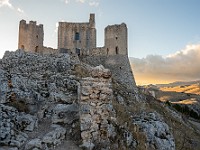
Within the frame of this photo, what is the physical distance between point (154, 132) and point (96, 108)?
8.20 metres

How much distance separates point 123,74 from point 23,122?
29.7 metres


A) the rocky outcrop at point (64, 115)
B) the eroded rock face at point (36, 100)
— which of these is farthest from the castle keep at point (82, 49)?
the rocky outcrop at point (64, 115)

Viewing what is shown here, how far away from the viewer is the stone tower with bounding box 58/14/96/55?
52156 mm

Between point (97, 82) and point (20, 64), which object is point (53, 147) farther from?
point (20, 64)

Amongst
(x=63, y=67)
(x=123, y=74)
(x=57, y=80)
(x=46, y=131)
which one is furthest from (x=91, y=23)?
(x=46, y=131)

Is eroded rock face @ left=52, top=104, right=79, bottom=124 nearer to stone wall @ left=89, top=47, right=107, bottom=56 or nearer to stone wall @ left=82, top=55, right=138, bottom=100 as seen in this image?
stone wall @ left=82, top=55, right=138, bottom=100

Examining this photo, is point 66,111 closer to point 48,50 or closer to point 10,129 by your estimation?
point 10,129

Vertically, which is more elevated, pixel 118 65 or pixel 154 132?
pixel 118 65

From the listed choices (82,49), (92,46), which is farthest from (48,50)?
(92,46)

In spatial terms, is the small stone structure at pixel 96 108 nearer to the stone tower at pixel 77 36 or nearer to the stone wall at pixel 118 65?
the stone wall at pixel 118 65

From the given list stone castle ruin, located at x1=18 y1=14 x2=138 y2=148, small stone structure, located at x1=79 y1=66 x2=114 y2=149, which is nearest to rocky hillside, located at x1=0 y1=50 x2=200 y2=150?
small stone structure, located at x1=79 y1=66 x2=114 y2=149

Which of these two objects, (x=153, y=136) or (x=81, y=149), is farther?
(x=153, y=136)

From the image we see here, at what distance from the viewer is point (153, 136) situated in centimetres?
2105

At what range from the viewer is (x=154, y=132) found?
70.7 feet
